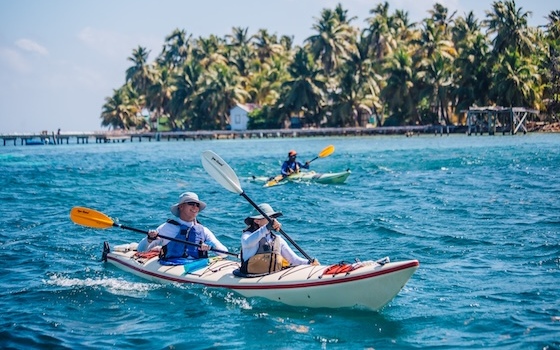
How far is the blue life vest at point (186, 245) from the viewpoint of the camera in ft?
36.7

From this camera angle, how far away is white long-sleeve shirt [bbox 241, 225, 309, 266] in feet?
32.2

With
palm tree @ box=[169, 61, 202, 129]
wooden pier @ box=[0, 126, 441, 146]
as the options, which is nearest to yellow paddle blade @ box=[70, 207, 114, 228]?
wooden pier @ box=[0, 126, 441, 146]

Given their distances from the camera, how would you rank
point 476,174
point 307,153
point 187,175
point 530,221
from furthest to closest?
point 307,153 < point 187,175 < point 476,174 < point 530,221

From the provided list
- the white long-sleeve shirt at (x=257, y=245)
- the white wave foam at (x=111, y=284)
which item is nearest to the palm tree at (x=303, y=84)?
the white wave foam at (x=111, y=284)

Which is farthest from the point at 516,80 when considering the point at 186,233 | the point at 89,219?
the point at 186,233

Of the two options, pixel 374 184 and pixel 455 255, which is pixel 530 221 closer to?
pixel 455 255

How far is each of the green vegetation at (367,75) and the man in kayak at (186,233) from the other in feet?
173

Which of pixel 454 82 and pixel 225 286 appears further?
pixel 454 82

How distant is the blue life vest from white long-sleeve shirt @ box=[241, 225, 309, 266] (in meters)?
1.33

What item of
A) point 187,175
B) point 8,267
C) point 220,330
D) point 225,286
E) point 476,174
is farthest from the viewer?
point 187,175

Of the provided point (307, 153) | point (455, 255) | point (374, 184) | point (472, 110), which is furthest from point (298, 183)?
point (472, 110)

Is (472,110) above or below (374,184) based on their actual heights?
above

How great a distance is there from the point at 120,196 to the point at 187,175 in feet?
29.0

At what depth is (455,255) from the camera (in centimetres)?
1313
